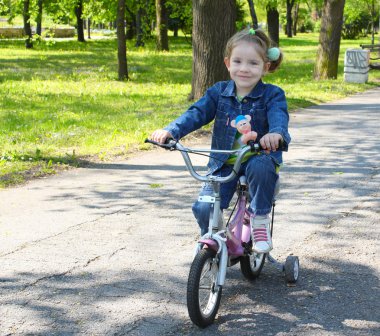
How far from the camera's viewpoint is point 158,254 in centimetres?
566

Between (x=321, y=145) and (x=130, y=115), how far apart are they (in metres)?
4.20

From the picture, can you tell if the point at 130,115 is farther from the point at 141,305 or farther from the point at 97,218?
the point at 141,305

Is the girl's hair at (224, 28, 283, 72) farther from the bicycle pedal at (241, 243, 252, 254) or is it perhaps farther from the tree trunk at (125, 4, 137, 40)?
the tree trunk at (125, 4, 137, 40)

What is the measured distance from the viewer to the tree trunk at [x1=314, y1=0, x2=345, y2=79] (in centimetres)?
2027

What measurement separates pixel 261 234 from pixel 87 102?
38.6 ft

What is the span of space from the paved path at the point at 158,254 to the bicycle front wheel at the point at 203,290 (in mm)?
96

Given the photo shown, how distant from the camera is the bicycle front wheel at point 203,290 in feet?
13.2

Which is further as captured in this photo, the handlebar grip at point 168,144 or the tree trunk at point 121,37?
the tree trunk at point 121,37

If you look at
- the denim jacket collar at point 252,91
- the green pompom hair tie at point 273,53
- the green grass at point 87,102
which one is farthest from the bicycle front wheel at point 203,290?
the green grass at point 87,102

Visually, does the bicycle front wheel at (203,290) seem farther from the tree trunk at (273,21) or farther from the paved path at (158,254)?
the tree trunk at (273,21)

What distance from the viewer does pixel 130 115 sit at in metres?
13.6

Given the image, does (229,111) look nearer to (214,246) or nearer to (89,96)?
(214,246)

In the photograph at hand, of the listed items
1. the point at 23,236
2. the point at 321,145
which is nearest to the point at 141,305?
the point at 23,236

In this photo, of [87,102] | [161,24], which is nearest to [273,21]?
[161,24]
